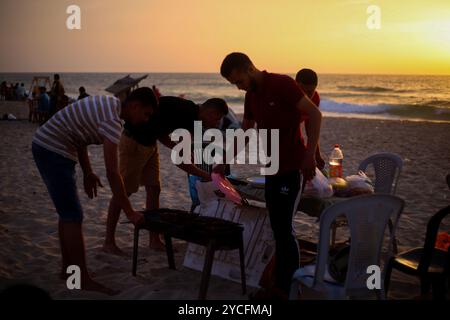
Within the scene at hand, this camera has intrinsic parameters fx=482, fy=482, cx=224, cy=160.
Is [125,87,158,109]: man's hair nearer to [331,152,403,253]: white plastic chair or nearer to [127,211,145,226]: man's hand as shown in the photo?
[127,211,145,226]: man's hand

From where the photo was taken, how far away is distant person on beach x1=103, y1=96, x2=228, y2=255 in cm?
483

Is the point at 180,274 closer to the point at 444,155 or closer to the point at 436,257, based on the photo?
the point at 436,257

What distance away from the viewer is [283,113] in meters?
3.69

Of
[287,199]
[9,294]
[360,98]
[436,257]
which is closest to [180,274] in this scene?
[287,199]

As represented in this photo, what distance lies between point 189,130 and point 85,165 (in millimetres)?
1119

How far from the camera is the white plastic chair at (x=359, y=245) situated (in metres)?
3.10

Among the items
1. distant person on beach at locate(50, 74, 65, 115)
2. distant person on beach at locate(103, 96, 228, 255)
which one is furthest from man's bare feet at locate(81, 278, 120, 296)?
distant person on beach at locate(50, 74, 65, 115)

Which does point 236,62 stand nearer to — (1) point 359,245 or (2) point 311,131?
(2) point 311,131

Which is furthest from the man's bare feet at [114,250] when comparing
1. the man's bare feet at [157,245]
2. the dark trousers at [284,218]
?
the dark trousers at [284,218]

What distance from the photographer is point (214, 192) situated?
482 centimetres

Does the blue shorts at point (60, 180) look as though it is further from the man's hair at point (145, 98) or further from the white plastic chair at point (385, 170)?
the white plastic chair at point (385, 170)

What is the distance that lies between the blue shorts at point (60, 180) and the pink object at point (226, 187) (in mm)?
1220

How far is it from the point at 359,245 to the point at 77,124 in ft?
7.94

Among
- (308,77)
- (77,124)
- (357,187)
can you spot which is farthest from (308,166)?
(77,124)
